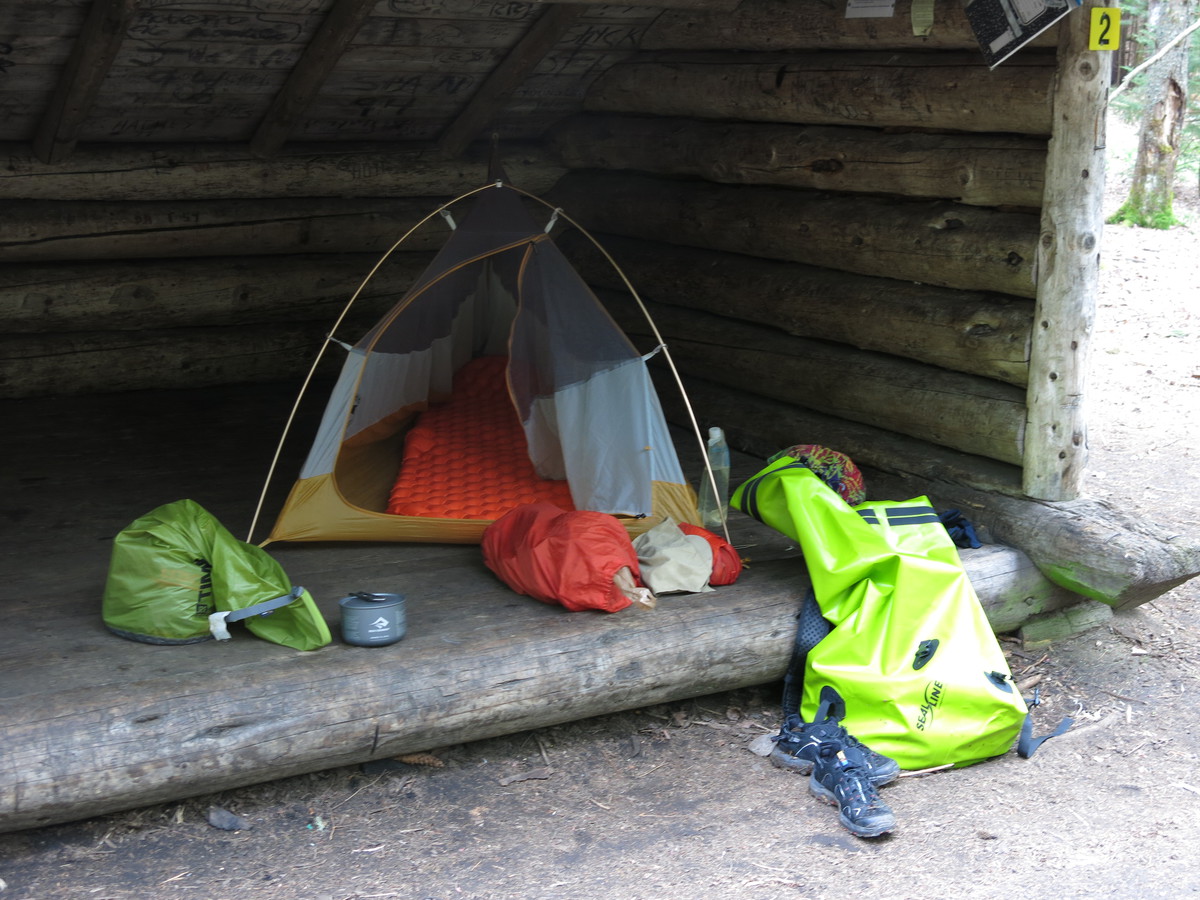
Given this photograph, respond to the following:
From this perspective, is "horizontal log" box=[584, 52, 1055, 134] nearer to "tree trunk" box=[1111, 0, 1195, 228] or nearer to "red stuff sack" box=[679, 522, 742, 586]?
"red stuff sack" box=[679, 522, 742, 586]

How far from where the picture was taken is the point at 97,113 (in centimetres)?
504

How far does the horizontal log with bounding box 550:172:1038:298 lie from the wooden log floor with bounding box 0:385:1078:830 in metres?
1.03

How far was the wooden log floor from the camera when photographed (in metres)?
2.75

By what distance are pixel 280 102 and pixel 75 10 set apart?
3.74ft

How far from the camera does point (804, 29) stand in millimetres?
4652

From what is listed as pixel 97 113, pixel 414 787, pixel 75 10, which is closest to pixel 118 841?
pixel 414 787

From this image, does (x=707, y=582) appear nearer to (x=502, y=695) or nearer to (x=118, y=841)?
(x=502, y=695)

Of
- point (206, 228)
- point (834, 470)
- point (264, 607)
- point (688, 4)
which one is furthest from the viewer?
point (206, 228)

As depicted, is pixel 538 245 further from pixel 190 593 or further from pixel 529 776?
pixel 529 776

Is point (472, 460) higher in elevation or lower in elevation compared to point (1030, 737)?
higher

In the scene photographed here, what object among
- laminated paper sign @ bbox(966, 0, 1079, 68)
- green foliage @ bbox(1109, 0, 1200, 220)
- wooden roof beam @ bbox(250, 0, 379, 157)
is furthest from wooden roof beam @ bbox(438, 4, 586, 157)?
green foliage @ bbox(1109, 0, 1200, 220)

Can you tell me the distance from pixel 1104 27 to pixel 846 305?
1460mm

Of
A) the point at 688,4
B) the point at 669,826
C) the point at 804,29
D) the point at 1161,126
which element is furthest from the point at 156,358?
the point at 1161,126

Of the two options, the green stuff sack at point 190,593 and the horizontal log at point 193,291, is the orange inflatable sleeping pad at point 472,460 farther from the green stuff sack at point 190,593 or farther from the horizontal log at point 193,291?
the horizontal log at point 193,291
